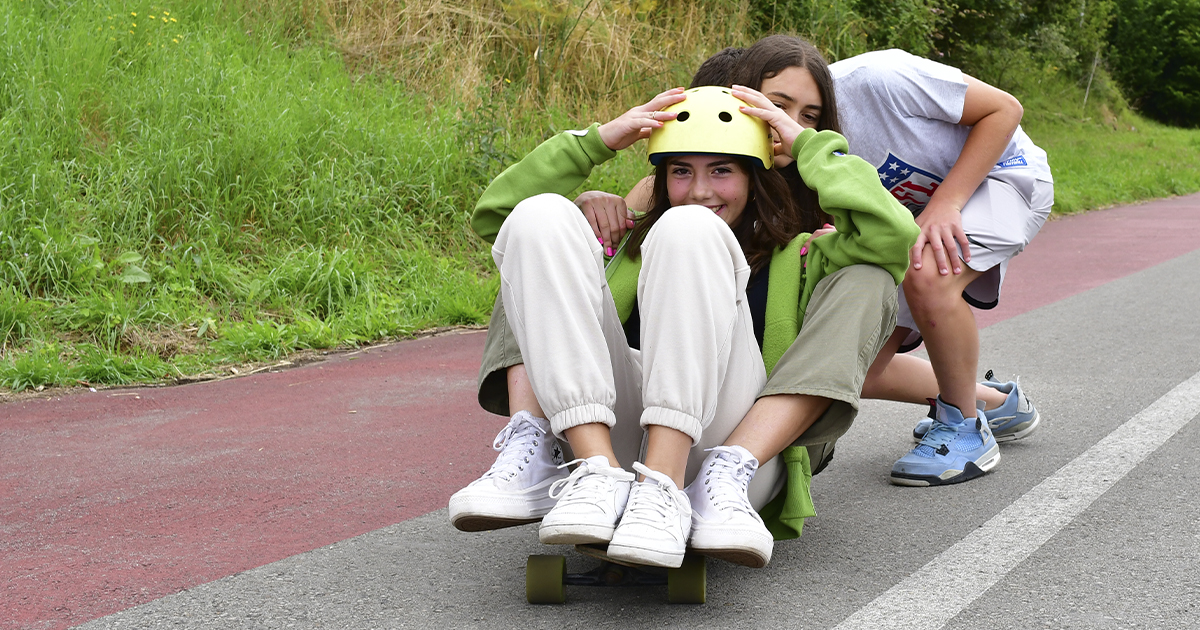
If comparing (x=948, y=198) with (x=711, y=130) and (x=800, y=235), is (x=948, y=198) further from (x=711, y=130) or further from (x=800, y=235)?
(x=711, y=130)

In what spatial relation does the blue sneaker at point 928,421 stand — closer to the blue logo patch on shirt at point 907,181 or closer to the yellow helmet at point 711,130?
the blue logo patch on shirt at point 907,181

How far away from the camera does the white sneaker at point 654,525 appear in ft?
7.34

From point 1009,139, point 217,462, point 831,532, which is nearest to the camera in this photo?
point 831,532

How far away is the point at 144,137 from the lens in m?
6.96

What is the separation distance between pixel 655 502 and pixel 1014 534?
1.13m

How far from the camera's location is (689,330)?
7.97 feet

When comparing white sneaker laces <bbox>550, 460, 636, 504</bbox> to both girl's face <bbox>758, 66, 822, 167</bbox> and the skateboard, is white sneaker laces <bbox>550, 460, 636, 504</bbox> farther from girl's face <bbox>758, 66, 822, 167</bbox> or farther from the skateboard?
girl's face <bbox>758, 66, 822, 167</bbox>

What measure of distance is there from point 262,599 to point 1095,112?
83.7 ft


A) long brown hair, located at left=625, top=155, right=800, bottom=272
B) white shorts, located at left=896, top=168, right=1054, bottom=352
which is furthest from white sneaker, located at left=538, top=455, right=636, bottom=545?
white shorts, located at left=896, top=168, right=1054, bottom=352

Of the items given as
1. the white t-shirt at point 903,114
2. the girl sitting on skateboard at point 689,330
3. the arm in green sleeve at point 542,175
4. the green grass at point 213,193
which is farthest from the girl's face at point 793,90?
the green grass at point 213,193

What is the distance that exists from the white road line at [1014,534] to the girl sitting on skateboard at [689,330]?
11.5 inches

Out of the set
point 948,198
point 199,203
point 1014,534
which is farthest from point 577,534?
point 199,203

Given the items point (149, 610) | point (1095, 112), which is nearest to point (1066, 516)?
point (149, 610)

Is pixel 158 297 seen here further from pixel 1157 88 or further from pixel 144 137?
pixel 1157 88
